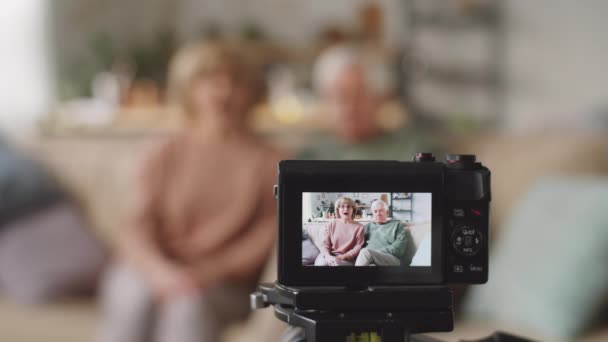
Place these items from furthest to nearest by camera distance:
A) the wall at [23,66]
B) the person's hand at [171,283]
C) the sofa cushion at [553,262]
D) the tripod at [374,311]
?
1. the wall at [23,66]
2. the person's hand at [171,283]
3. the sofa cushion at [553,262]
4. the tripod at [374,311]

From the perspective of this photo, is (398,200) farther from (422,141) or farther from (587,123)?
(587,123)

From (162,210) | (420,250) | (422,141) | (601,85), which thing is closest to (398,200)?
(420,250)

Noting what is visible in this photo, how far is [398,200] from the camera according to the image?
34.3 inches

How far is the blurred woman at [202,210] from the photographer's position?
2168 millimetres

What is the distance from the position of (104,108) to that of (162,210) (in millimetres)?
1740

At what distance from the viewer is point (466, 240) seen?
34.8 inches

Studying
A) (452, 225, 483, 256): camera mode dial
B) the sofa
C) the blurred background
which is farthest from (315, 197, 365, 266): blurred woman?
the blurred background

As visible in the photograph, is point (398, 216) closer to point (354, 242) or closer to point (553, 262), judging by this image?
point (354, 242)

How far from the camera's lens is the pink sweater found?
0.88 metres

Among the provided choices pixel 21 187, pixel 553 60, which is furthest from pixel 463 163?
pixel 553 60

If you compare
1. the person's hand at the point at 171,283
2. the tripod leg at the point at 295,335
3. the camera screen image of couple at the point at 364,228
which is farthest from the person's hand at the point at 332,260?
the person's hand at the point at 171,283

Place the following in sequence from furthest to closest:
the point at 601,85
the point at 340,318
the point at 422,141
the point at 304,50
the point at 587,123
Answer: the point at 304,50 → the point at 601,85 → the point at 587,123 → the point at 422,141 → the point at 340,318

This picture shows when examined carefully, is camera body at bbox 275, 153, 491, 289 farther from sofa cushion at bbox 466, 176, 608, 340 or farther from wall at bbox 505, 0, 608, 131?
wall at bbox 505, 0, 608, 131

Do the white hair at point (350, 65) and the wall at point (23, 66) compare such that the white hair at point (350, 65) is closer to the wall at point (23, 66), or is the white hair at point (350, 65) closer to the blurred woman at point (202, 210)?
the blurred woman at point (202, 210)
